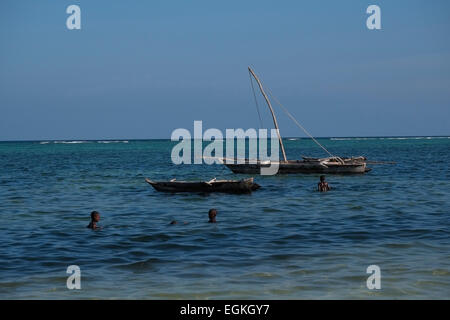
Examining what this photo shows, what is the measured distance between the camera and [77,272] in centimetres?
1178

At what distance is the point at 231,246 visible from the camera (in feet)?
47.9

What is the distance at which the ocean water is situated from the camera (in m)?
10.7

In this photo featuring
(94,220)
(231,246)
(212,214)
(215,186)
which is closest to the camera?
(231,246)

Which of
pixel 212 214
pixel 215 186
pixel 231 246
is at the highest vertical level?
pixel 212 214

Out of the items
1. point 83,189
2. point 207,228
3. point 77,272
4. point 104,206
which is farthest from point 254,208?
point 83,189

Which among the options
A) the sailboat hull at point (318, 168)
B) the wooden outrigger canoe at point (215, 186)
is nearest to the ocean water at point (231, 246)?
the wooden outrigger canoe at point (215, 186)

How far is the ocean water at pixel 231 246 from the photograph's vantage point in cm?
1067

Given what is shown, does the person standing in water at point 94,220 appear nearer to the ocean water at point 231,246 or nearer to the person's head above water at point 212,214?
the ocean water at point 231,246

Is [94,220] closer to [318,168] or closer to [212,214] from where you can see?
[212,214]

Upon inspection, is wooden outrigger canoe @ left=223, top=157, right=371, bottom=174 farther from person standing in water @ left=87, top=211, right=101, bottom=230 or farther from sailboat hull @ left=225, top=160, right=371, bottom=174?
person standing in water @ left=87, top=211, right=101, bottom=230

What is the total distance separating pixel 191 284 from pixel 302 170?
27233mm

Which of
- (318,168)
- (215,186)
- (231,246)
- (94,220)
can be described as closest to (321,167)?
(318,168)

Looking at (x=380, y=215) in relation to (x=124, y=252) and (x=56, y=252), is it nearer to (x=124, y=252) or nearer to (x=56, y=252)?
(x=124, y=252)

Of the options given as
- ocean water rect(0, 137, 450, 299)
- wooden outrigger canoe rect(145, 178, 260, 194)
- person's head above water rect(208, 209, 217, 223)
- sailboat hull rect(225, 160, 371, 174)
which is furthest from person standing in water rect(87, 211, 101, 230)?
sailboat hull rect(225, 160, 371, 174)
